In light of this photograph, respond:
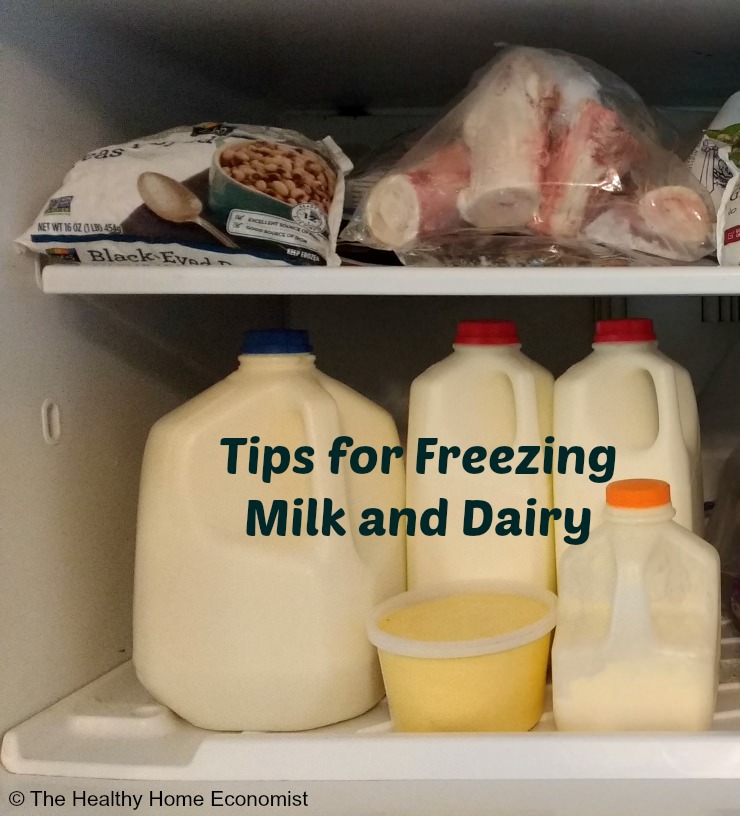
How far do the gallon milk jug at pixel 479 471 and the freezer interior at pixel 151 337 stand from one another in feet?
0.42

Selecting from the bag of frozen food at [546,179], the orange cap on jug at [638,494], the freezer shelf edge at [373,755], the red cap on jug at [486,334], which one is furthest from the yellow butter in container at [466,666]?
the bag of frozen food at [546,179]

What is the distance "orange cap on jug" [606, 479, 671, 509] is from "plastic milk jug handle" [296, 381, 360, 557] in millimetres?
273

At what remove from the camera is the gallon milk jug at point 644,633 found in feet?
2.54

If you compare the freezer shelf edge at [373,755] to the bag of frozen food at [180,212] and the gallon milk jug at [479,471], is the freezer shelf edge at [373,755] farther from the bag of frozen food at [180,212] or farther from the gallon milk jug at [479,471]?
the bag of frozen food at [180,212]

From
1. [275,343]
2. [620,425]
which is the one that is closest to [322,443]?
[275,343]

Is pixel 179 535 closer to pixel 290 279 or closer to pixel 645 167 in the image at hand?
pixel 290 279

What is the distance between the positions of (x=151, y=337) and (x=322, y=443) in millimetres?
355

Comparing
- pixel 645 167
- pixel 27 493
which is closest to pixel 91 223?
pixel 27 493

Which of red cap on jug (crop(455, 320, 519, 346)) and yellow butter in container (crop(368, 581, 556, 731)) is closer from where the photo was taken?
yellow butter in container (crop(368, 581, 556, 731))

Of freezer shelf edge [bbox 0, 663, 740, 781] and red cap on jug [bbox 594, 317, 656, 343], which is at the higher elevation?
red cap on jug [bbox 594, 317, 656, 343]

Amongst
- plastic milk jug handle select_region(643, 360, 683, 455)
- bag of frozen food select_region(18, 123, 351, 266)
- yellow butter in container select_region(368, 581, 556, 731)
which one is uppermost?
bag of frozen food select_region(18, 123, 351, 266)

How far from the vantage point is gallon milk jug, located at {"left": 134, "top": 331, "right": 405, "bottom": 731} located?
0.84m

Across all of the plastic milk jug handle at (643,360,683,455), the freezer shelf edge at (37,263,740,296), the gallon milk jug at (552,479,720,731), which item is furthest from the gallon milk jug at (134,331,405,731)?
the plastic milk jug handle at (643,360,683,455)

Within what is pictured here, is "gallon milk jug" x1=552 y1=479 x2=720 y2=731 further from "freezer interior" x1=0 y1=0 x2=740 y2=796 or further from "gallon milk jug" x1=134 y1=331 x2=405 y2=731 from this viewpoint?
"gallon milk jug" x1=134 y1=331 x2=405 y2=731
